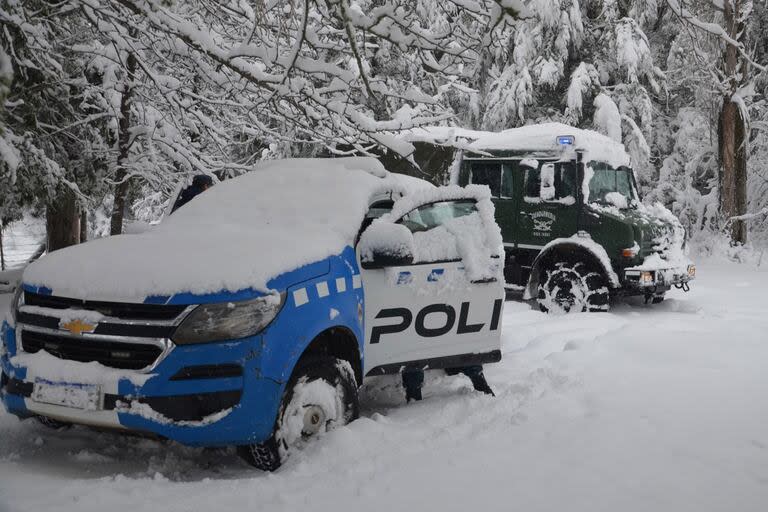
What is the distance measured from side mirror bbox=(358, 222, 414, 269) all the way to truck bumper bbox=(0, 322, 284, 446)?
1.05 meters

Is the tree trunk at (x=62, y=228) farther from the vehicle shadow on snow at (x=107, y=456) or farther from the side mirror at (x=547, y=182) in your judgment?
the vehicle shadow on snow at (x=107, y=456)

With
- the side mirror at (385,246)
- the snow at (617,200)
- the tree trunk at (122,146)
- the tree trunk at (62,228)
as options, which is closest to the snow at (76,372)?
the side mirror at (385,246)

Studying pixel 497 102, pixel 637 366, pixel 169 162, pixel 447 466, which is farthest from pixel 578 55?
pixel 447 466

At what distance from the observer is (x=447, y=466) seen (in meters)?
3.46

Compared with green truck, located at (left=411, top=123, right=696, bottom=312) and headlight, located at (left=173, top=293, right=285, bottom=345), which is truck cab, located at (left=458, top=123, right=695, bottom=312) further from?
headlight, located at (left=173, top=293, right=285, bottom=345)

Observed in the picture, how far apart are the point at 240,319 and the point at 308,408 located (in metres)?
0.69

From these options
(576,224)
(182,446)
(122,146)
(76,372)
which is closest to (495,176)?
(576,224)

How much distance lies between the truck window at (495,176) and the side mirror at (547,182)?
1.84 ft

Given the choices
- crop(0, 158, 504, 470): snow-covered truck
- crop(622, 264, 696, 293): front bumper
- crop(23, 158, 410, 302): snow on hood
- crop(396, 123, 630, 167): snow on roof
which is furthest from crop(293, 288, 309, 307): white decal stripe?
crop(622, 264, 696, 293): front bumper

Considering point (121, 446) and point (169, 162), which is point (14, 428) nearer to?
point (121, 446)

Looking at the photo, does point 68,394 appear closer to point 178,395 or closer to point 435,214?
point 178,395

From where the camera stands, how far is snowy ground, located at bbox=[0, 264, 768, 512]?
3.07m

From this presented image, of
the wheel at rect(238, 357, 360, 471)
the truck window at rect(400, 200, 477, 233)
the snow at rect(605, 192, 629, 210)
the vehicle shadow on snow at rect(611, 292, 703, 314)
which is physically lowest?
the vehicle shadow on snow at rect(611, 292, 703, 314)

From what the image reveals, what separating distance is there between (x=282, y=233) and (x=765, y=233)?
1775 cm
